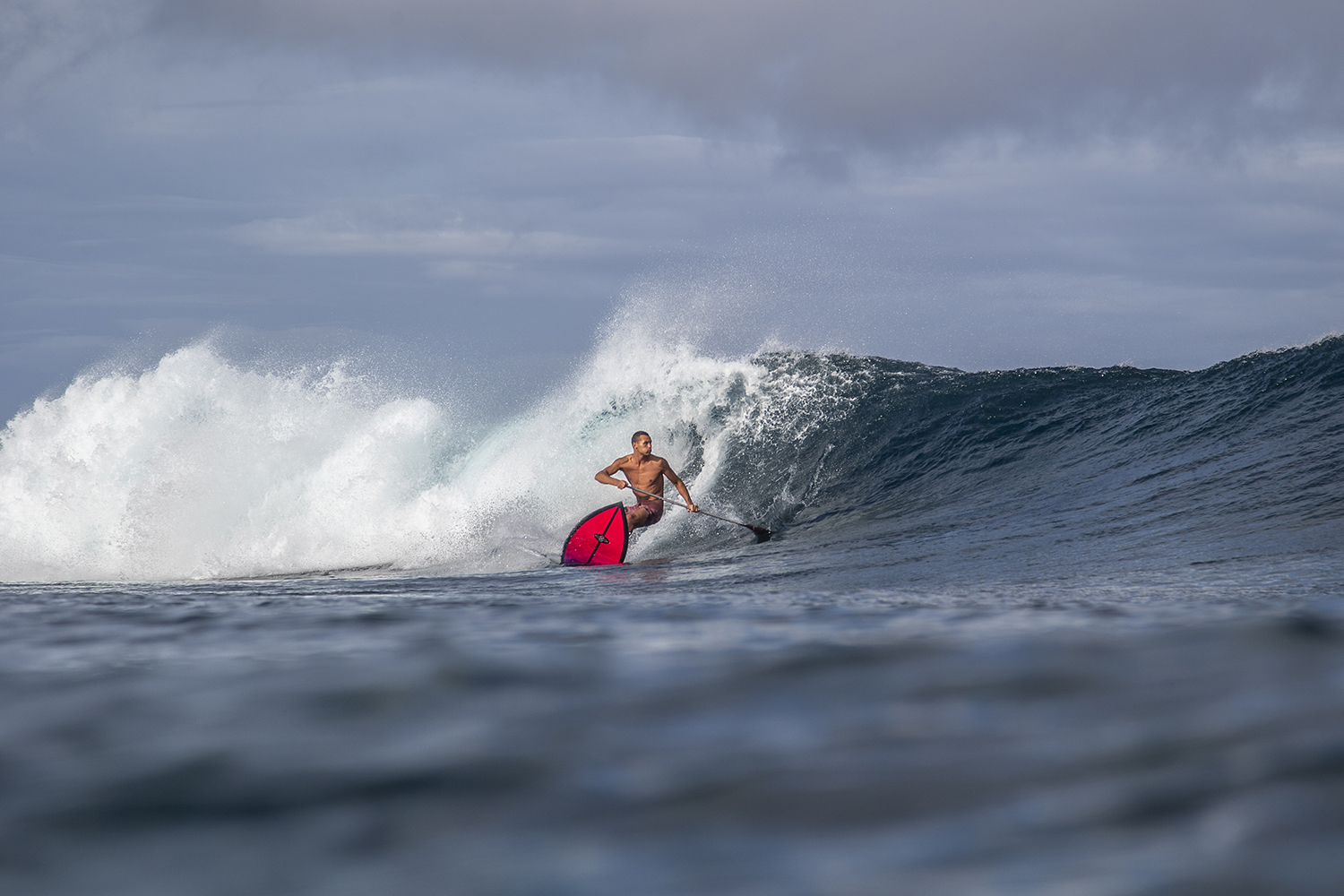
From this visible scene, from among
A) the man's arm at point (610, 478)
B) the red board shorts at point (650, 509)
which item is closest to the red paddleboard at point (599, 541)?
the man's arm at point (610, 478)

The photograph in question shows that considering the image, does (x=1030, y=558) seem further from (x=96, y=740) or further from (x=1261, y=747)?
(x=96, y=740)

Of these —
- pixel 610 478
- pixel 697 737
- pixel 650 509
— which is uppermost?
pixel 610 478

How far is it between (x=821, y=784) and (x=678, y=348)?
47.4 feet

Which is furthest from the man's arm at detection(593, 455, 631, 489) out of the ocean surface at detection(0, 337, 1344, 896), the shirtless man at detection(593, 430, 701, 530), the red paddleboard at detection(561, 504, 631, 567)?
the ocean surface at detection(0, 337, 1344, 896)

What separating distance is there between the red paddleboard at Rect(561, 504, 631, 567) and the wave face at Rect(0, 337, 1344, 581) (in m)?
0.82

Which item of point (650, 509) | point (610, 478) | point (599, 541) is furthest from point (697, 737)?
point (650, 509)

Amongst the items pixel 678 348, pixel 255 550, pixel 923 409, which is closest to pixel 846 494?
pixel 923 409

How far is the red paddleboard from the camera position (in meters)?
10.2

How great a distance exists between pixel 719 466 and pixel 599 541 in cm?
407

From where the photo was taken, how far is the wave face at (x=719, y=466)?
10000 millimetres

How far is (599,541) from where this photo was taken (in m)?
10.3

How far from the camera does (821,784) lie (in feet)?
5.16

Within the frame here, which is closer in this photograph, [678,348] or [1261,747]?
[1261,747]

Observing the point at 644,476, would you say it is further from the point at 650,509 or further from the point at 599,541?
the point at 599,541
